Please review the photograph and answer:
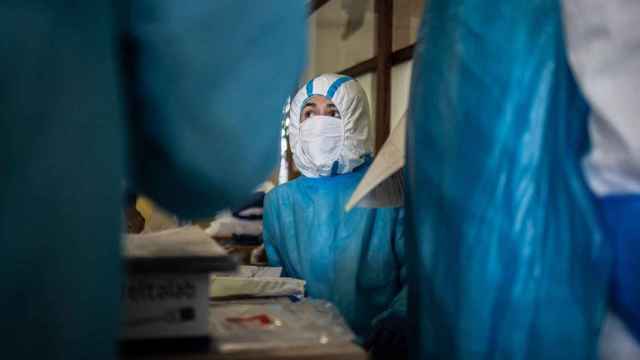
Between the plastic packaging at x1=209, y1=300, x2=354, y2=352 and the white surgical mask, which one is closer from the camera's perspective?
the plastic packaging at x1=209, y1=300, x2=354, y2=352

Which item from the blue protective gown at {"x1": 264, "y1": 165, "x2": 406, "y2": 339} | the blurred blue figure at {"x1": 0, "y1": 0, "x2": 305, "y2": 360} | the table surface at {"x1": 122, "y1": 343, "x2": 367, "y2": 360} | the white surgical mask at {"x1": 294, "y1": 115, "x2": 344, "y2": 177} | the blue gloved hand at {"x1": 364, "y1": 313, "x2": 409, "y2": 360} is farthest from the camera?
the white surgical mask at {"x1": 294, "y1": 115, "x2": 344, "y2": 177}

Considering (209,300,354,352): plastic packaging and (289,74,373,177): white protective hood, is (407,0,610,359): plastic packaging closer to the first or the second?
(209,300,354,352): plastic packaging

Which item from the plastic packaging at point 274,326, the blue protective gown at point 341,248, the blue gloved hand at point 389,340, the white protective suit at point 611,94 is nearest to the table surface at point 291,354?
the plastic packaging at point 274,326

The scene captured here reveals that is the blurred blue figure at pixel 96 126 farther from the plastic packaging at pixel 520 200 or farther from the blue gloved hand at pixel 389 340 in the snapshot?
the blue gloved hand at pixel 389 340

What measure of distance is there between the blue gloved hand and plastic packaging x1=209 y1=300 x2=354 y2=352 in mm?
506

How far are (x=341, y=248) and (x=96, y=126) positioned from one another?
60.7 inches

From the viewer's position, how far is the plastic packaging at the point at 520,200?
662 millimetres

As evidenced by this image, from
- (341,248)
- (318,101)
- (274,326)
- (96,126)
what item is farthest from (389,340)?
(96,126)

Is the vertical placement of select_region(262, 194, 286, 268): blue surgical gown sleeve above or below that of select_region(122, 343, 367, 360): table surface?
below

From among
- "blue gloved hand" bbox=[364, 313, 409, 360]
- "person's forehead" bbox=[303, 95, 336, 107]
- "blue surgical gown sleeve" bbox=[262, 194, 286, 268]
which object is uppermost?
"person's forehead" bbox=[303, 95, 336, 107]

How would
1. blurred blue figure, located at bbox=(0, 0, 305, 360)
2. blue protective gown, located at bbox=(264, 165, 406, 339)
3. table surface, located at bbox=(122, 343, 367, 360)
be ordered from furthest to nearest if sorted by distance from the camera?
blue protective gown, located at bbox=(264, 165, 406, 339) → table surface, located at bbox=(122, 343, 367, 360) → blurred blue figure, located at bbox=(0, 0, 305, 360)

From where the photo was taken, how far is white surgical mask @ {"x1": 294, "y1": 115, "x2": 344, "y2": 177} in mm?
2092

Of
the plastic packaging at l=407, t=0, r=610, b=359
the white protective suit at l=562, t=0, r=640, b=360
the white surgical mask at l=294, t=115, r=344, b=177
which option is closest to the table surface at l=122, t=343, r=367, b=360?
the plastic packaging at l=407, t=0, r=610, b=359

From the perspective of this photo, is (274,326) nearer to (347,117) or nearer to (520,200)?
(520,200)
